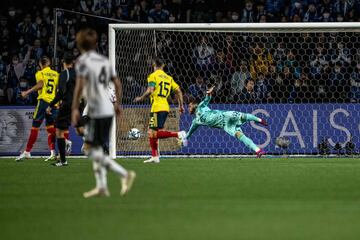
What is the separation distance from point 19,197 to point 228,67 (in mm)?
11855

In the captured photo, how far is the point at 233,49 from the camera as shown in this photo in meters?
22.6

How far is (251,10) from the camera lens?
79.3 feet

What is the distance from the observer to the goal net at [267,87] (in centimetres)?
2114

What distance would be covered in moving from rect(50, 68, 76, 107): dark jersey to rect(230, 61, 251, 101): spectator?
20.1 ft

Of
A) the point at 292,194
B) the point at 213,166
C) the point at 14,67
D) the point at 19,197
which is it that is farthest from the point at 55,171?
the point at 14,67

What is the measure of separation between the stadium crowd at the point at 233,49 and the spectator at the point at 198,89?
0.08 ft

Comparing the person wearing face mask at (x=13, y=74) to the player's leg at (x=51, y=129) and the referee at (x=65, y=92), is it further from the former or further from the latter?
the referee at (x=65, y=92)

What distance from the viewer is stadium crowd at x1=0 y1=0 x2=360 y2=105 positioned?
21625mm

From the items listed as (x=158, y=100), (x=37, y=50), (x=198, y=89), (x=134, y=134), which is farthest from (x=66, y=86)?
(x=37, y=50)

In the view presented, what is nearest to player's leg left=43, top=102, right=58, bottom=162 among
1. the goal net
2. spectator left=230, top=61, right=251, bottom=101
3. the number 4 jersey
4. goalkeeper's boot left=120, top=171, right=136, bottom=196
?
the number 4 jersey

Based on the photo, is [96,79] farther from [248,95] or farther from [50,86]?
[248,95]

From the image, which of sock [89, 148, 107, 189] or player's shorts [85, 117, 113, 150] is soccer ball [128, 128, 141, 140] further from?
sock [89, 148, 107, 189]

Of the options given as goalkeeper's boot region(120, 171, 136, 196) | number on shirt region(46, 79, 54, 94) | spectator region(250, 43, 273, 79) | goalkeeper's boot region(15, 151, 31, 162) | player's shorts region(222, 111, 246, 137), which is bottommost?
goalkeeper's boot region(15, 151, 31, 162)

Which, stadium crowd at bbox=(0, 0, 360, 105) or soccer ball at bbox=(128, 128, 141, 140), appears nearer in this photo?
soccer ball at bbox=(128, 128, 141, 140)
